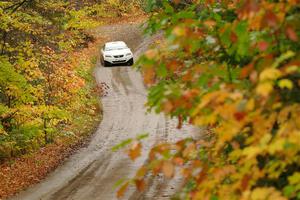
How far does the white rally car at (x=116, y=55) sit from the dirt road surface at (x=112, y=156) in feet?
3.64

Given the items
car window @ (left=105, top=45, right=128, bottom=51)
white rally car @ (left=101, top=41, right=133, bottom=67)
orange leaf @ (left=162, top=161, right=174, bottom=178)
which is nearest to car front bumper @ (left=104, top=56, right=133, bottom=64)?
white rally car @ (left=101, top=41, right=133, bottom=67)

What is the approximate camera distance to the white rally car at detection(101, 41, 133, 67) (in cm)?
3288

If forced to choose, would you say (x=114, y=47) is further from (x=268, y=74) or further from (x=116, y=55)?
(x=268, y=74)

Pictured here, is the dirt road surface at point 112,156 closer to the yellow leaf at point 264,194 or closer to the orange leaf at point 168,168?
the orange leaf at point 168,168

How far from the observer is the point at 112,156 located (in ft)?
57.4

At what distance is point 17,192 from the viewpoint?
14227 mm

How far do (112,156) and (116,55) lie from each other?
16.3 metres

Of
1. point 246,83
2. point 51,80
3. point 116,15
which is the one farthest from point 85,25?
point 116,15

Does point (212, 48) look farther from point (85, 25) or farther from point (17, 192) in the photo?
point (85, 25)

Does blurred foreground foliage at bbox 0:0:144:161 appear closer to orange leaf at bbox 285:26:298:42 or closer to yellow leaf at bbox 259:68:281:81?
orange leaf at bbox 285:26:298:42

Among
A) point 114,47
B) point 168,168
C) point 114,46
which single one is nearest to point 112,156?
point 168,168

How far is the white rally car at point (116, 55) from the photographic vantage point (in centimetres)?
3288

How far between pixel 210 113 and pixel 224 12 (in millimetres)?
2029

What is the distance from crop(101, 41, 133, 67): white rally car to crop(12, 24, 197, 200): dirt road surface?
111 centimetres
